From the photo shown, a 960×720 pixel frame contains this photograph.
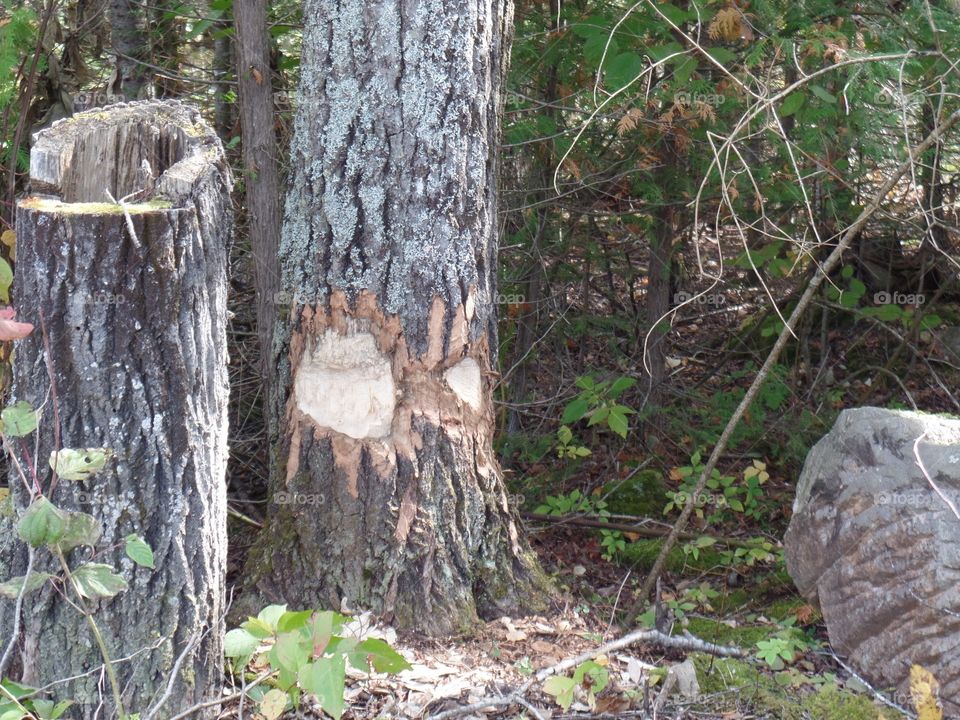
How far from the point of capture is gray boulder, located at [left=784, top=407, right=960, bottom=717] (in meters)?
3.25

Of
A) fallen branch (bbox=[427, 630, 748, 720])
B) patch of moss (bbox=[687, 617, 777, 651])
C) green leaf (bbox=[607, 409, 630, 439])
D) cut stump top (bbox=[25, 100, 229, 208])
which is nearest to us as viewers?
cut stump top (bbox=[25, 100, 229, 208])

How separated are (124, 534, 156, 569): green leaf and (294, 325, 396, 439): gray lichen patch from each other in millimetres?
1170

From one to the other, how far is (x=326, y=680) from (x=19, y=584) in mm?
811

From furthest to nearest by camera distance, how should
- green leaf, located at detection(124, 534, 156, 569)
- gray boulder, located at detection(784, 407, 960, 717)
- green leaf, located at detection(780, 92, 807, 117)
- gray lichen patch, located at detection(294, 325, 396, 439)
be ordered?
green leaf, located at detection(780, 92, 807, 117) → gray lichen patch, located at detection(294, 325, 396, 439) → gray boulder, located at detection(784, 407, 960, 717) → green leaf, located at detection(124, 534, 156, 569)

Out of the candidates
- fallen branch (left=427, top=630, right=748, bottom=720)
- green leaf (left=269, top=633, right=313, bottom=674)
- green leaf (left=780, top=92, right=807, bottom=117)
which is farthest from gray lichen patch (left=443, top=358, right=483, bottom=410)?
green leaf (left=780, top=92, right=807, bottom=117)

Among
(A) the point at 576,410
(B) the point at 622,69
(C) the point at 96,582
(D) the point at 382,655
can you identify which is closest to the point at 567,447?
(A) the point at 576,410

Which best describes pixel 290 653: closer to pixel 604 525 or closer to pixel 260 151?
pixel 260 151

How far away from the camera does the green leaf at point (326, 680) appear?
2219mm

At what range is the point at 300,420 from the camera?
3.53 meters

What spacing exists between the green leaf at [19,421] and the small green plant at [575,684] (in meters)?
1.64

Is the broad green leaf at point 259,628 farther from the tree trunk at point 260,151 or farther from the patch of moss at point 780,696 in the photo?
the tree trunk at point 260,151

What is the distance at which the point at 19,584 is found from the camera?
2355mm

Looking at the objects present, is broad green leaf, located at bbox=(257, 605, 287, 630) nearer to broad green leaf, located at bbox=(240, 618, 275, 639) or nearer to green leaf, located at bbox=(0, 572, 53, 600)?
broad green leaf, located at bbox=(240, 618, 275, 639)

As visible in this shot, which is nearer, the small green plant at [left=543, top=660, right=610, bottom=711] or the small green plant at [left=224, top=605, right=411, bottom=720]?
the small green plant at [left=224, top=605, right=411, bottom=720]
